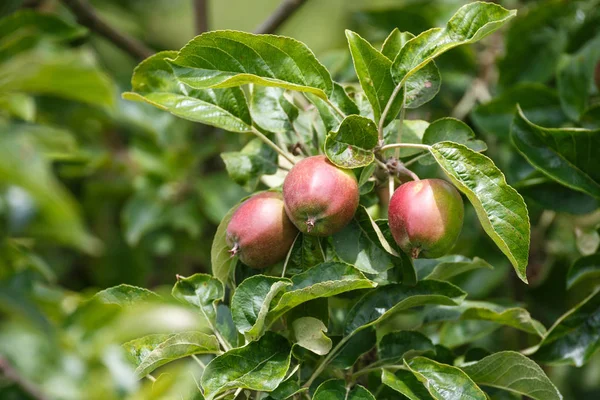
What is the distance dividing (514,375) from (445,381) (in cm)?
13

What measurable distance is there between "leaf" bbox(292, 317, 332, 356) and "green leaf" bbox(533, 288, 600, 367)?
417mm

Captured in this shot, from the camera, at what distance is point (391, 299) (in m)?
1.16

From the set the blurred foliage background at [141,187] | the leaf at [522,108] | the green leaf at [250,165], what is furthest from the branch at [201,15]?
the green leaf at [250,165]

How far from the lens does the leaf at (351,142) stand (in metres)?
1.06

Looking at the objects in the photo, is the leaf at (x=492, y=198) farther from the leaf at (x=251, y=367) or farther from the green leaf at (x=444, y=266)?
the leaf at (x=251, y=367)

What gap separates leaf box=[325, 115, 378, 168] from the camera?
1060 millimetres

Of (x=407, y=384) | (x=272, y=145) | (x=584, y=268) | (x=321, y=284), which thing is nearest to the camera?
A: (x=321, y=284)

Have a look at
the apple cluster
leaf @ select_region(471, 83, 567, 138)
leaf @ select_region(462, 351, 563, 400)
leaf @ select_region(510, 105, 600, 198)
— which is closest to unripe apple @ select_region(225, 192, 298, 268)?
the apple cluster

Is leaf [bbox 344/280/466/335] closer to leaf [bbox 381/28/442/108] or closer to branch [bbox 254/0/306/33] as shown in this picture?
leaf [bbox 381/28/442/108]

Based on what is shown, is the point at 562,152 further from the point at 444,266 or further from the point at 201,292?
the point at 201,292

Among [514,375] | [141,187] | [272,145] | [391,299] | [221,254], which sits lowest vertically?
[141,187]

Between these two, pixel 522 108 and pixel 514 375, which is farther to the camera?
pixel 522 108

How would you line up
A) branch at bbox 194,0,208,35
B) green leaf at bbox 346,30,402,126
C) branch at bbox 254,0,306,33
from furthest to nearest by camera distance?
branch at bbox 194,0,208,35 < branch at bbox 254,0,306,33 < green leaf at bbox 346,30,402,126

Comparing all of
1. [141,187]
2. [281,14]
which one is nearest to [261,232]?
[281,14]
